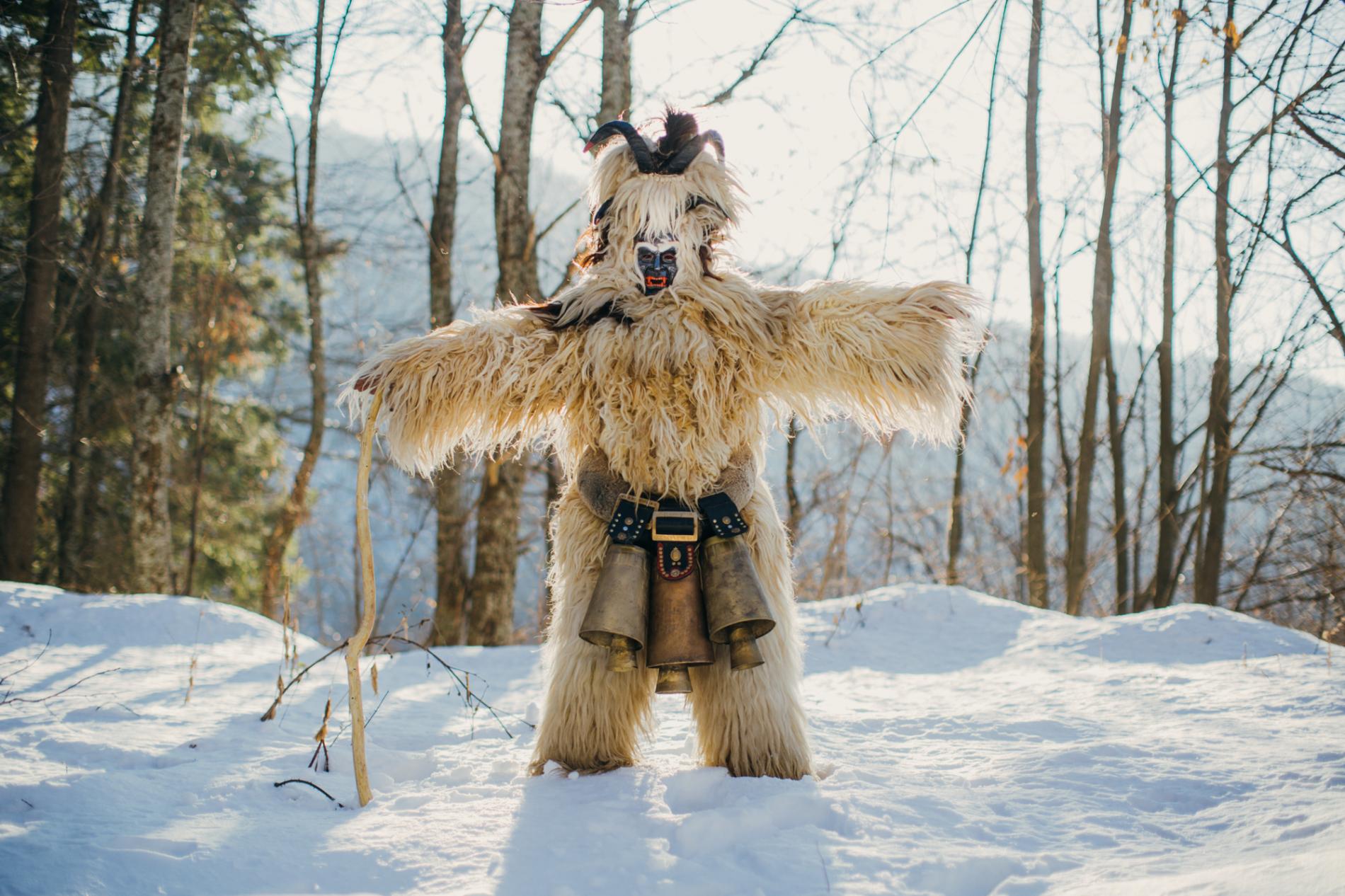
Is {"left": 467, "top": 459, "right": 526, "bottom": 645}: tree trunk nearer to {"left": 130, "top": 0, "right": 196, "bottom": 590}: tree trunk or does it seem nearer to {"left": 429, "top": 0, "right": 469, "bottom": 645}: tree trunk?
{"left": 429, "top": 0, "right": 469, "bottom": 645}: tree trunk

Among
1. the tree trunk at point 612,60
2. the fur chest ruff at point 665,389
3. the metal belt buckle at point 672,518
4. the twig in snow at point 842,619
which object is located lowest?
the twig in snow at point 842,619

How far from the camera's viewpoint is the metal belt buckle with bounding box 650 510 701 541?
95.6 inches

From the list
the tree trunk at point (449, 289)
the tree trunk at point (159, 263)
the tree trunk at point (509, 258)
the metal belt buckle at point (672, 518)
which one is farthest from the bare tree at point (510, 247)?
the metal belt buckle at point (672, 518)

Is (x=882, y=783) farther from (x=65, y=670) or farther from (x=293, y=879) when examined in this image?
(x=65, y=670)

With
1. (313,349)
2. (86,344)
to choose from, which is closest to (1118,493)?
(313,349)

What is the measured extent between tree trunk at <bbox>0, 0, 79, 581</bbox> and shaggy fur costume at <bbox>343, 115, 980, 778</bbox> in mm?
6885

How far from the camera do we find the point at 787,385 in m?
2.52

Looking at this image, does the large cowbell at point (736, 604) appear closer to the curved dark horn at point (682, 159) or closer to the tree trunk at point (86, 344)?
the curved dark horn at point (682, 159)

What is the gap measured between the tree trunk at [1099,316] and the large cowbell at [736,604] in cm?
555

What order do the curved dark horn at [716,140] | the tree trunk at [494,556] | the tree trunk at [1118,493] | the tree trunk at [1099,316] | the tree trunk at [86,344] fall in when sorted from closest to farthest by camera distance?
1. the curved dark horn at [716,140]
2. the tree trunk at [494,556]
3. the tree trunk at [1099,316]
4. the tree trunk at [86,344]
5. the tree trunk at [1118,493]

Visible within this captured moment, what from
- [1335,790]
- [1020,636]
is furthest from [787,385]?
[1020,636]

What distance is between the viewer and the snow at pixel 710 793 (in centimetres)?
171

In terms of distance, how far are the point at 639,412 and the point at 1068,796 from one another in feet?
5.23

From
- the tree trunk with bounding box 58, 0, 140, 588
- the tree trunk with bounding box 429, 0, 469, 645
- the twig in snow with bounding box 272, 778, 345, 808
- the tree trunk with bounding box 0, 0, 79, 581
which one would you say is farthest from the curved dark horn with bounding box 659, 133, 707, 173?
the tree trunk with bounding box 58, 0, 140, 588
